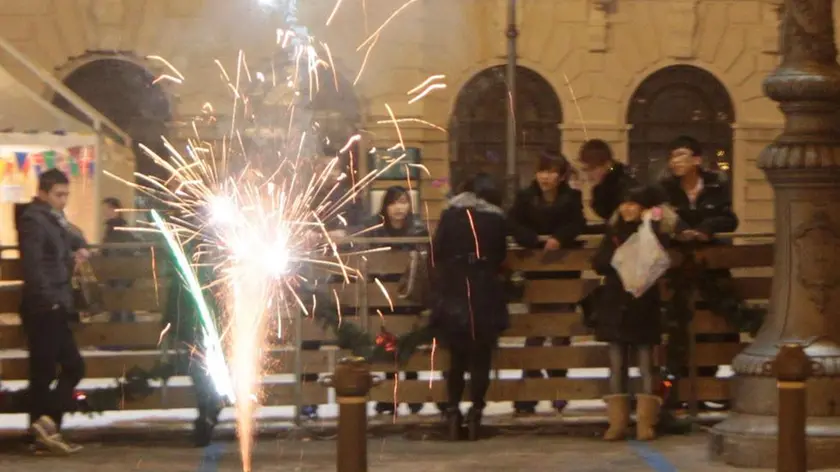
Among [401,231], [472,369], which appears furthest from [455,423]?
[401,231]

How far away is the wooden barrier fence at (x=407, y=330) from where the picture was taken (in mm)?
11758

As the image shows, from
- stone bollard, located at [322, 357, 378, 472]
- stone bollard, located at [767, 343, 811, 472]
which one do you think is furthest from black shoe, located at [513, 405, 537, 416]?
stone bollard, located at [322, 357, 378, 472]

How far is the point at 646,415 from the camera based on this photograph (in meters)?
11.5

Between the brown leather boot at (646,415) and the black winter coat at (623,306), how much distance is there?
371 mm

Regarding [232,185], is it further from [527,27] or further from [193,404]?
[527,27]

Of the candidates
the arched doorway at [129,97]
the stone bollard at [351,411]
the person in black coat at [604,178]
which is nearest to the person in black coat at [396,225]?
the person in black coat at [604,178]

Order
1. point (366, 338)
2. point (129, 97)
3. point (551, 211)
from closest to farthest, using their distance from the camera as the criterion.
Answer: point (366, 338) < point (551, 211) < point (129, 97)

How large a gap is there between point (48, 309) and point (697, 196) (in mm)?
4474

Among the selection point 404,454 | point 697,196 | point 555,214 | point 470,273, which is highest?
point 697,196

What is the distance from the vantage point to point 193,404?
1181 centimetres

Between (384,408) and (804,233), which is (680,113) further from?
(804,233)

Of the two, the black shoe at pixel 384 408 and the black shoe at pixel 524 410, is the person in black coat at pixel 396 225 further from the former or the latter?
the black shoe at pixel 524 410

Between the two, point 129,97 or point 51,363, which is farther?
point 129,97

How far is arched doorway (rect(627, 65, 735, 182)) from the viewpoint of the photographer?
2470 centimetres
